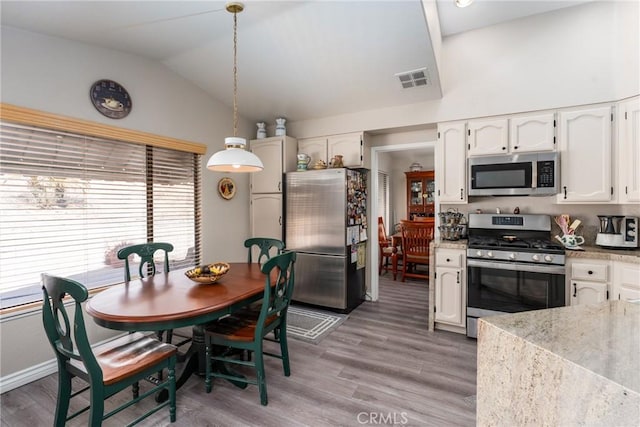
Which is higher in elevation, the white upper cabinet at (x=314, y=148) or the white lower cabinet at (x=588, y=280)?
the white upper cabinet at (x=314, y=148)

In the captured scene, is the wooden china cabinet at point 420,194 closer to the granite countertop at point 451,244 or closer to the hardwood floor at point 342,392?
the granite countertop at point 451,244

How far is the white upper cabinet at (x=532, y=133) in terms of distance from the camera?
287 centimetres

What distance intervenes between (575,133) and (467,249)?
58.3 inches

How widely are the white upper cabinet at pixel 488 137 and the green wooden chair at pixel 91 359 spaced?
10.8 ft

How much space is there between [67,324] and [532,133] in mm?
3923

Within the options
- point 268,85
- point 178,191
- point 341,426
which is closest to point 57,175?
point 178,191

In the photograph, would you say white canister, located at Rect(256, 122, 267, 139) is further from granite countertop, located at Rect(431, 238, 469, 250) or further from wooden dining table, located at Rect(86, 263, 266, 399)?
granite countertop, located at Rect(431, 238, 469, 250)

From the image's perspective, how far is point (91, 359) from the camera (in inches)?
56.3

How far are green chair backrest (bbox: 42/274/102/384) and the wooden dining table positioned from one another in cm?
15

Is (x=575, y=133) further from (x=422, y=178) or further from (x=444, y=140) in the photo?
(x=422, y=178)

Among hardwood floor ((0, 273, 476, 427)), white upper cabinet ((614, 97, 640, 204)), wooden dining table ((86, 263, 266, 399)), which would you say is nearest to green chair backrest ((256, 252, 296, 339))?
wooden dining table ((86, 263, 266, 399))

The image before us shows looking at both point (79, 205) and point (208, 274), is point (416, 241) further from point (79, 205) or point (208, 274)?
point (79, 205)

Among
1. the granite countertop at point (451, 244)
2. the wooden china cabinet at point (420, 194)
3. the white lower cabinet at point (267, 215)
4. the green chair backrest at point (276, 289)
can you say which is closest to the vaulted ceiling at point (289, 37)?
the white lower cabinet at point (267, 215)

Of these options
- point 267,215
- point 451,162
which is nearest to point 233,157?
point 267,215
